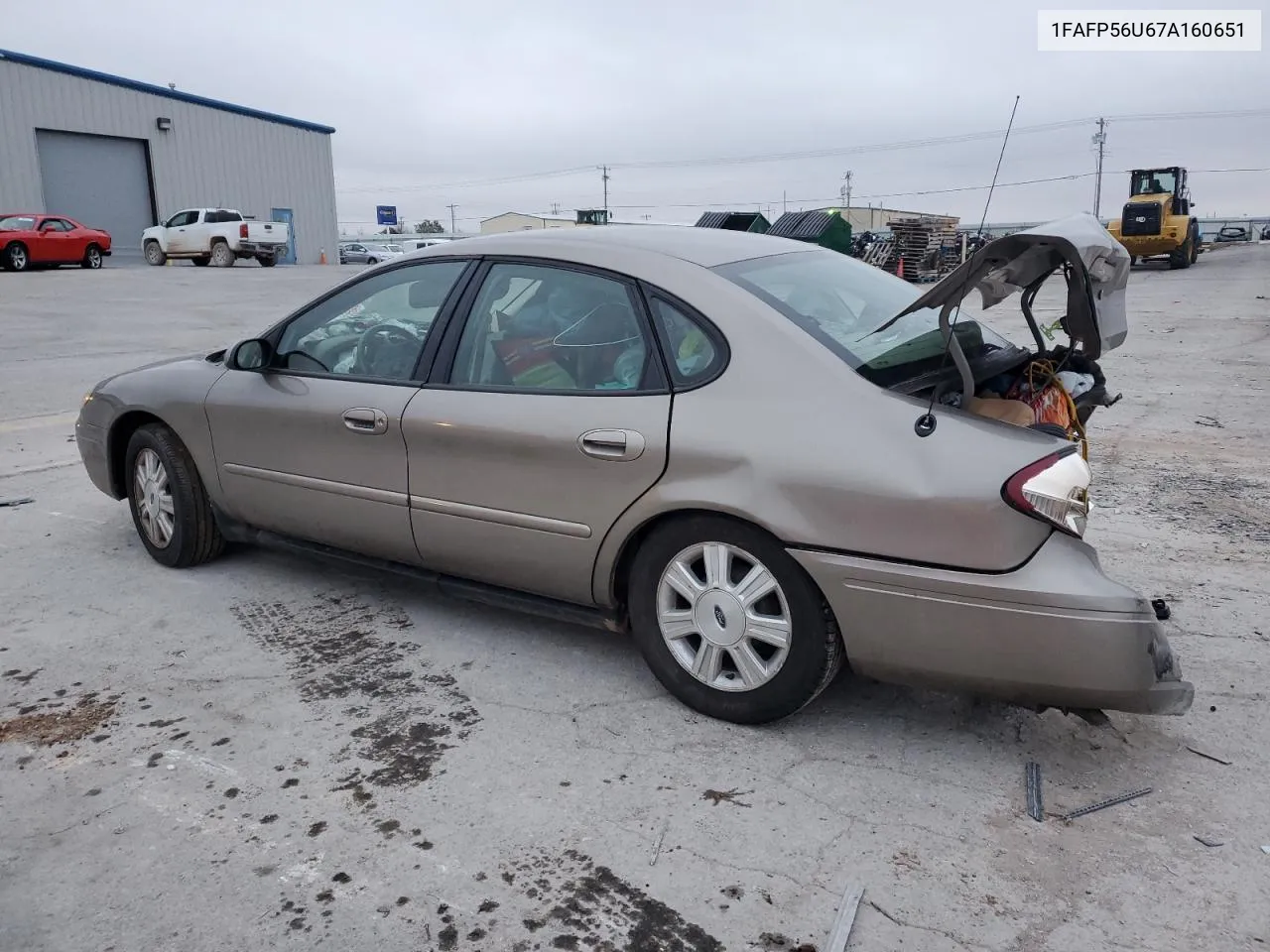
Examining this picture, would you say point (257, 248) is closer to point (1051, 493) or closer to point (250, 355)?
point (250, 355)

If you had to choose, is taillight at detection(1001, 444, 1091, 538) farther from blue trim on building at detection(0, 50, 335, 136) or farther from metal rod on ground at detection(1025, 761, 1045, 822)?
blue trim on building at detection(0, 50, 335, 136)

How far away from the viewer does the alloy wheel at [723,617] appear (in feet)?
9.80

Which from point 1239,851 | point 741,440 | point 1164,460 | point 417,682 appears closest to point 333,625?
point 417,682

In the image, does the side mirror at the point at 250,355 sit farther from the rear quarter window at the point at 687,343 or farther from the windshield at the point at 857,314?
the windshield at the point at 857,314

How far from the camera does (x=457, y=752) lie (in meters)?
3.04

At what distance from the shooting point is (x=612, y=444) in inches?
125

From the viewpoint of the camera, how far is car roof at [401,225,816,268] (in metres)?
3.50

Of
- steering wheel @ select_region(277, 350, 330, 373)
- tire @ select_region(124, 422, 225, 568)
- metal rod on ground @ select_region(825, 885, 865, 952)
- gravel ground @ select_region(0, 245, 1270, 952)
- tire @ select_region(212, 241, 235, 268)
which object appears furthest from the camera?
tire @ select_region(212, 241, 235, 268)

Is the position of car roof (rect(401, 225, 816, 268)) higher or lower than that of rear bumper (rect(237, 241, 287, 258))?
lower

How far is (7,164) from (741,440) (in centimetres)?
3526

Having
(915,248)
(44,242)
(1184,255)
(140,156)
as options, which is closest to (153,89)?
(140,156)

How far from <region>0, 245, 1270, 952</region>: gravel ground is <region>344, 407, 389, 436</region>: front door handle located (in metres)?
0.82

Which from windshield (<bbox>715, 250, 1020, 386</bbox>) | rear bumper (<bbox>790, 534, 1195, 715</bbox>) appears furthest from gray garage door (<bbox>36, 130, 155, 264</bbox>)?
rear bumper (<bbox>790, 534, 1195, 715</bbox>)

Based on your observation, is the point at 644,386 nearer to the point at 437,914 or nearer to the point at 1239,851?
the point at 437,914
